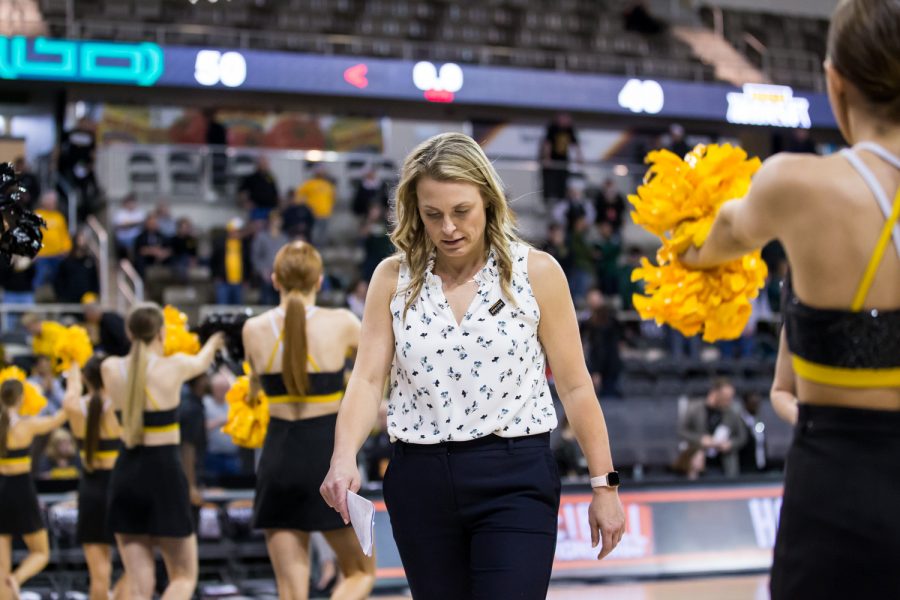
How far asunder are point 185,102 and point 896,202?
1691 centimetres

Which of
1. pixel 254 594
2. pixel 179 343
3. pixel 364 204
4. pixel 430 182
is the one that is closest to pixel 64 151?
pixel 364 204

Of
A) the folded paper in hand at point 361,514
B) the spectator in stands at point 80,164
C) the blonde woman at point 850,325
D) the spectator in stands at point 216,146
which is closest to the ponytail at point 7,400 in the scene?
the folded paper in hand at point 361,514

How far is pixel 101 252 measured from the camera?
1354cm

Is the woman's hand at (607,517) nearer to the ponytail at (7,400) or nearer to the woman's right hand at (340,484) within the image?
the woman's right hand at (340,484)

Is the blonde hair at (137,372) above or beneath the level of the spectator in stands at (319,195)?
beneath

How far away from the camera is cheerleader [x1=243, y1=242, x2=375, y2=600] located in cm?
532

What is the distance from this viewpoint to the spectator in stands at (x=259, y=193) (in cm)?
1416

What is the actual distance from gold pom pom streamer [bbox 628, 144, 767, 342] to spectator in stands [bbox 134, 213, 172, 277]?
1101cm

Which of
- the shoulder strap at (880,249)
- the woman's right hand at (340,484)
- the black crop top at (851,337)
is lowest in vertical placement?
the woman's right hand at (340,484)

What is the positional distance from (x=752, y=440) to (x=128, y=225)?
23.0 feet

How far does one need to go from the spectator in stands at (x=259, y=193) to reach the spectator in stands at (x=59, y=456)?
4.47m

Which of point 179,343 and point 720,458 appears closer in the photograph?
point 179,343

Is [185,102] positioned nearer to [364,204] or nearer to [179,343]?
[364,204]

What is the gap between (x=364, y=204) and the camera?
1500cm
